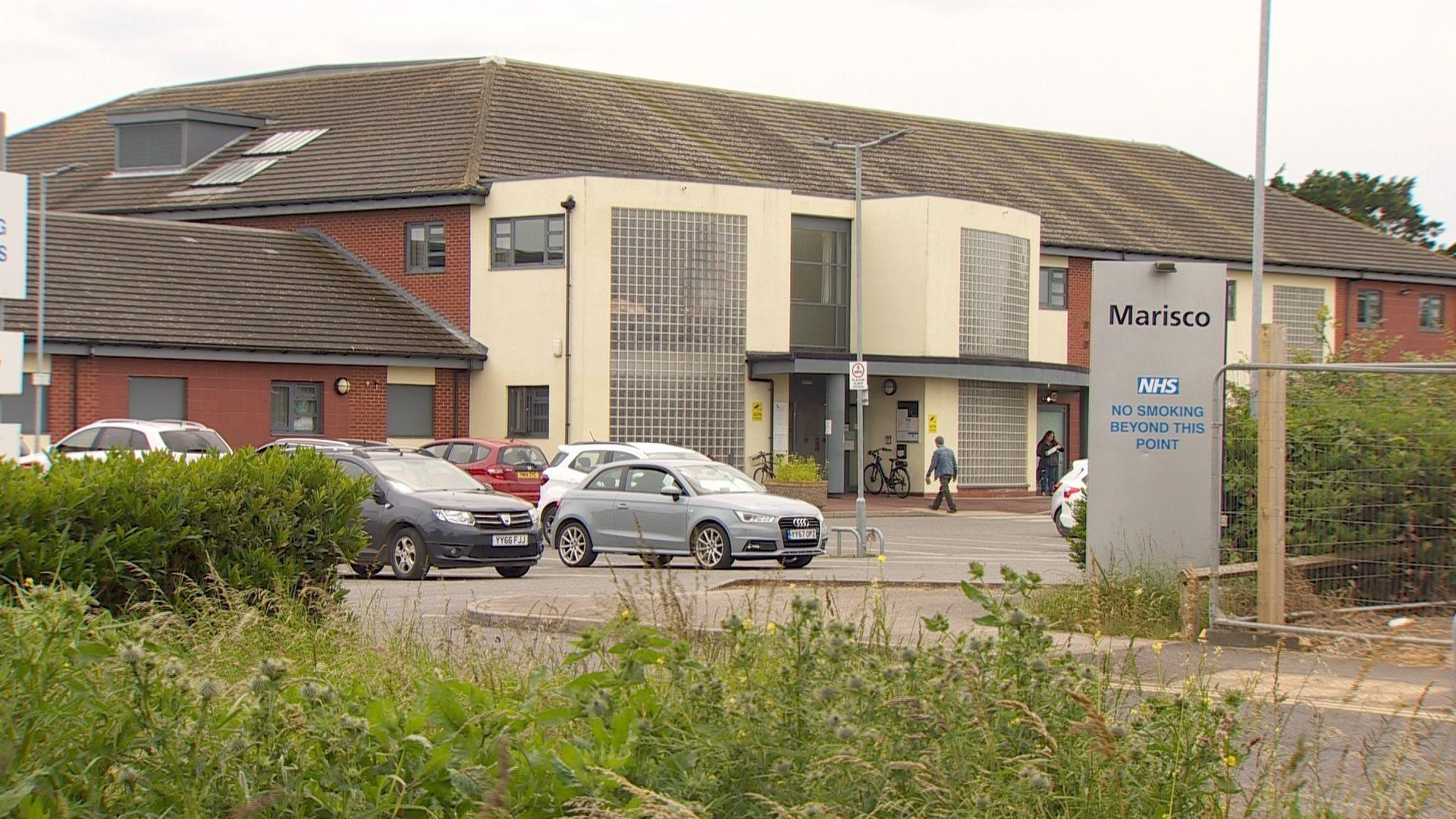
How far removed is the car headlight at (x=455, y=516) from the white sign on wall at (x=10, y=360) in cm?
795

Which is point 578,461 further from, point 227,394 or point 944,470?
point 944,470

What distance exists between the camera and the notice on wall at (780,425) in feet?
131

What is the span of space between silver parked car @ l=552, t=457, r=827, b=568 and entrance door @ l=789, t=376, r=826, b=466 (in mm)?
18964

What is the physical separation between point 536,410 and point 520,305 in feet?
8.30

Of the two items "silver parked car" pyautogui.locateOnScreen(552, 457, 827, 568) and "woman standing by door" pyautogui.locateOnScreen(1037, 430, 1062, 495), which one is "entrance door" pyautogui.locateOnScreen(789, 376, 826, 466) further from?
"silver parked car" pyautogui.locateOnScreen(552, 457, 827, 568)

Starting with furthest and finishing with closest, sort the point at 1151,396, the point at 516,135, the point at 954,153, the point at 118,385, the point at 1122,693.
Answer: the point at 954,153 < the point at 516,135 < the point at 118,385 < the point at 1151,396 < the point at 1122,693

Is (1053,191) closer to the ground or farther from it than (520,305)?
farther from it

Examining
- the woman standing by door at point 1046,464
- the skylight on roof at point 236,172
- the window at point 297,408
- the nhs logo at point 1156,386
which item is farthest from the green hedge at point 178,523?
the woman standing by door at point 1046,464

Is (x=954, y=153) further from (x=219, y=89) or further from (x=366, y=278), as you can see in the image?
(x=219, y=89)

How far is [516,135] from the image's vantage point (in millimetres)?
40906

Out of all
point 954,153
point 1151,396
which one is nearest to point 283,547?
point 1151,396


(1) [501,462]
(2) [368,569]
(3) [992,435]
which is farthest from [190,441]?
(3) [992,435]

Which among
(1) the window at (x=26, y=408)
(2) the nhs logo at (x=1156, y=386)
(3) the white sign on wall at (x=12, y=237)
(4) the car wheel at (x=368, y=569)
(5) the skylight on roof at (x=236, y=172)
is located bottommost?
(4) the car wheel at (x=368, y=569)

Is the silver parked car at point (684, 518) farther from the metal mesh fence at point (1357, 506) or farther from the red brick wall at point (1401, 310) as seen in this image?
the red brick wall at point (1401, 310)
